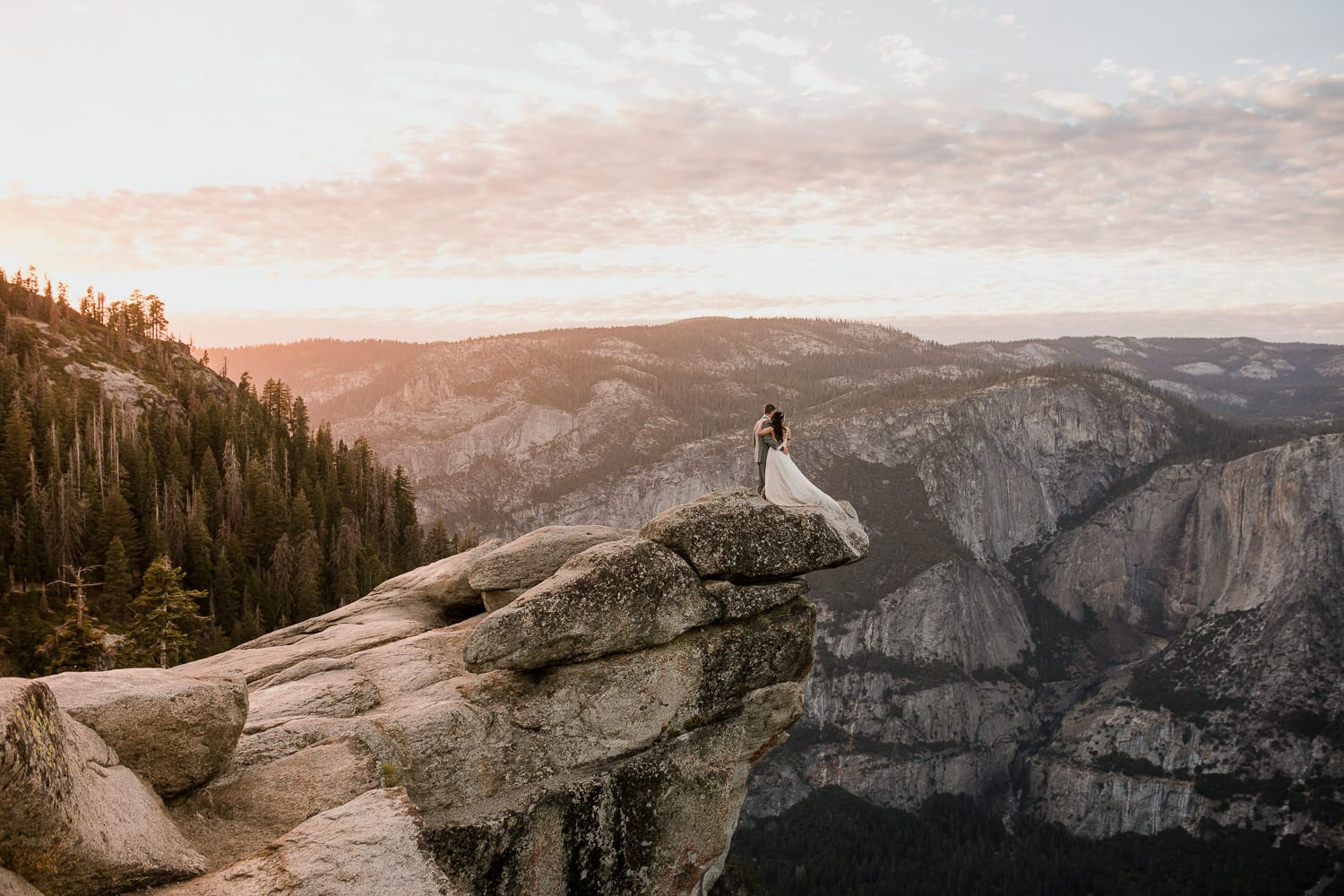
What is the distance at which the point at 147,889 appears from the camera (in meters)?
14.9

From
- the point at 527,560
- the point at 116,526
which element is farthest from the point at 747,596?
the point at 116,526

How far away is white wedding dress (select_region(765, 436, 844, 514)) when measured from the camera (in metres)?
33.2

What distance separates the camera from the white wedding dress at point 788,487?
3319 cm

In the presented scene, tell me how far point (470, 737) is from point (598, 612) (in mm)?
5382

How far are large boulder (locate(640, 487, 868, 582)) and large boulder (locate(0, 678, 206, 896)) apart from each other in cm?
1688

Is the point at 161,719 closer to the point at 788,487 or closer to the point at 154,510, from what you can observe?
the point at 788,487

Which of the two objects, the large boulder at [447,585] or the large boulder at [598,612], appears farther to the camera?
the large boulder at [447,585]

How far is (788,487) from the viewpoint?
3347cm

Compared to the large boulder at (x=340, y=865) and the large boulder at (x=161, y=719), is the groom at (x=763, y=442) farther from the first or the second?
the large boulder at (x=340, y=865)

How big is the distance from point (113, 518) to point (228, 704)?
120127 mm

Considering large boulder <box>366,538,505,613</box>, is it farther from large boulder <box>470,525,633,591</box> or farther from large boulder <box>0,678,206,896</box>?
large boulder <box>0,678,206,896</box>

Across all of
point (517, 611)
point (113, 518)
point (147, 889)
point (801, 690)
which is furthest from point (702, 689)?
point (113, 518)

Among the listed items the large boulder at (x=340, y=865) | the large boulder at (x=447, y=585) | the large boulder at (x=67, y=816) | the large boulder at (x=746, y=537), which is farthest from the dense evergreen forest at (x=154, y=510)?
the large boulder at (x=340, y=865)

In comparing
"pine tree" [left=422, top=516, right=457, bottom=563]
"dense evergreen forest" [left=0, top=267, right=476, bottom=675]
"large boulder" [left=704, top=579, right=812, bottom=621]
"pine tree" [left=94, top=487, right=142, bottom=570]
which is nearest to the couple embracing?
"large boulder" [left=704, top=579, right=812, bottom=621]
